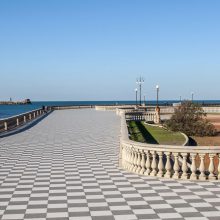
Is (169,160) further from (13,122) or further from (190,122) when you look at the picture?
(190,122)

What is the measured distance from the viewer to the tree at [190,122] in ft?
118

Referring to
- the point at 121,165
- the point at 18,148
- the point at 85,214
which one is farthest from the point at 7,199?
the point at 18,148

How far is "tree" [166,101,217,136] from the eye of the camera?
36031mm

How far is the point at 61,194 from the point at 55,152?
30.6 ft

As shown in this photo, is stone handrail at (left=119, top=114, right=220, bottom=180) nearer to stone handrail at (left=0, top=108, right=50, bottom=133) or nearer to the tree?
stone handrail at (left=0, top=108, right=50, bottom=133)

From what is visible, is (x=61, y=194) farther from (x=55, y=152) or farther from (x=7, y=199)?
(x=55, y=152)

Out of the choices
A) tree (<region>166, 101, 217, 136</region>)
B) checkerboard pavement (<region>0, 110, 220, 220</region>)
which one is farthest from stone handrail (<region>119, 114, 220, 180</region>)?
tree (<region>166, 101, 217, 136</region>)

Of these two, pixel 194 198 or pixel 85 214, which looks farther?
pixel 194 198

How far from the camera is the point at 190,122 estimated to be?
38.1 metres

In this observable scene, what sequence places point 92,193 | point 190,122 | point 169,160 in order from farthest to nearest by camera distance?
point 190,122, point 169,160, point 92,193

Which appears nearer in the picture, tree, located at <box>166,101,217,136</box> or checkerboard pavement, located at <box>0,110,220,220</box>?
checkerboard pavement, located at <box>0,110,220,220</box>

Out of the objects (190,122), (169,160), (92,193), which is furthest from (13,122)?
(92,193)

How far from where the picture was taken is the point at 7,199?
10.2m

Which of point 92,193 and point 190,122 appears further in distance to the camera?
point 190,122
